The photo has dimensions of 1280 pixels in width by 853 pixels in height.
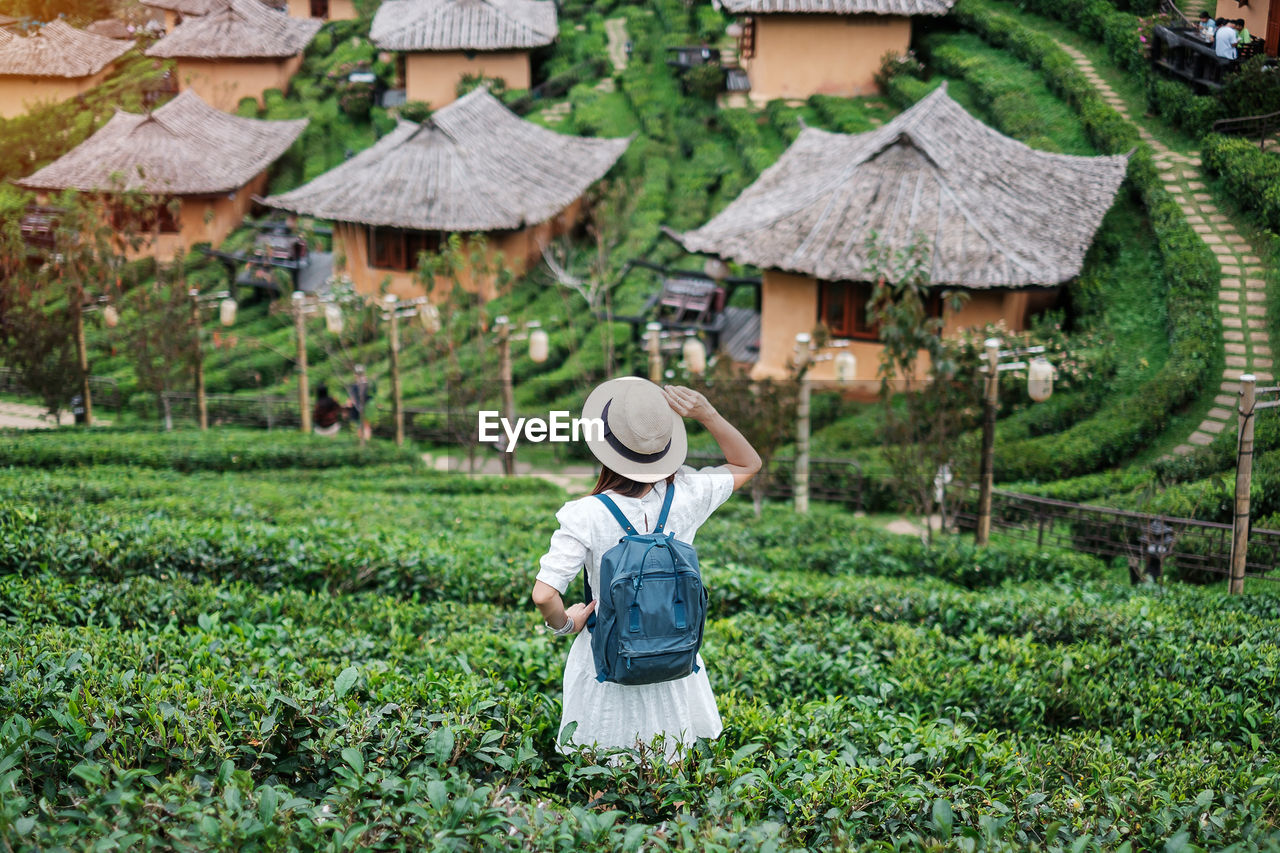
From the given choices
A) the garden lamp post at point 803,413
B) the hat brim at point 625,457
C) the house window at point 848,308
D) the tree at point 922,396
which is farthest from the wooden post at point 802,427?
the hat brim at point 625,457

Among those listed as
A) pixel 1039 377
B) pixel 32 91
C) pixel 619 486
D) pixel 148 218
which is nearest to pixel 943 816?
pixel 619 486

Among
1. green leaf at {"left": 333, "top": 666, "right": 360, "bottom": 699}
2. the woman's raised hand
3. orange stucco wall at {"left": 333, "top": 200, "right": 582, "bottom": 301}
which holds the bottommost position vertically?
green leaf at {"left": 333, "top": 666, "right": 360, "bottom": 699}

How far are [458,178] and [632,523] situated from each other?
2314 centimetres

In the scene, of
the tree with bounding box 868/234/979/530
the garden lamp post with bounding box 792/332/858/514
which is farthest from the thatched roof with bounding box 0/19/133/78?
the tree with bounding box 868/234/979/530

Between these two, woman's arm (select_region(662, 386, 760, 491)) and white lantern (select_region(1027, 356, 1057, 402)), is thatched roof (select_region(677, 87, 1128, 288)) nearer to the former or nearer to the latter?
white lantern (select_region(1027, 356, 1057, 402))

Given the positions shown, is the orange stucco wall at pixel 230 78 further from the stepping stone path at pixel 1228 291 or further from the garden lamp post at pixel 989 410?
the garden lamp post at pixel 989 410

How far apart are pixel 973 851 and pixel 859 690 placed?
2.42 meters

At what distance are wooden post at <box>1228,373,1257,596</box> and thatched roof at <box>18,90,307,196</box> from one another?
26160mm

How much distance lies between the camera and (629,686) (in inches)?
164

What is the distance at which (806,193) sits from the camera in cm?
2072

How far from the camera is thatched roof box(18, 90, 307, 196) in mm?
Result: 29312

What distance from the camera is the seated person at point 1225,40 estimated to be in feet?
55.4

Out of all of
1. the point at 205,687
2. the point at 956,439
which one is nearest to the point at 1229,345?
the point at 956,439

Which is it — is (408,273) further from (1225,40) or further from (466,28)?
(1225,40)
